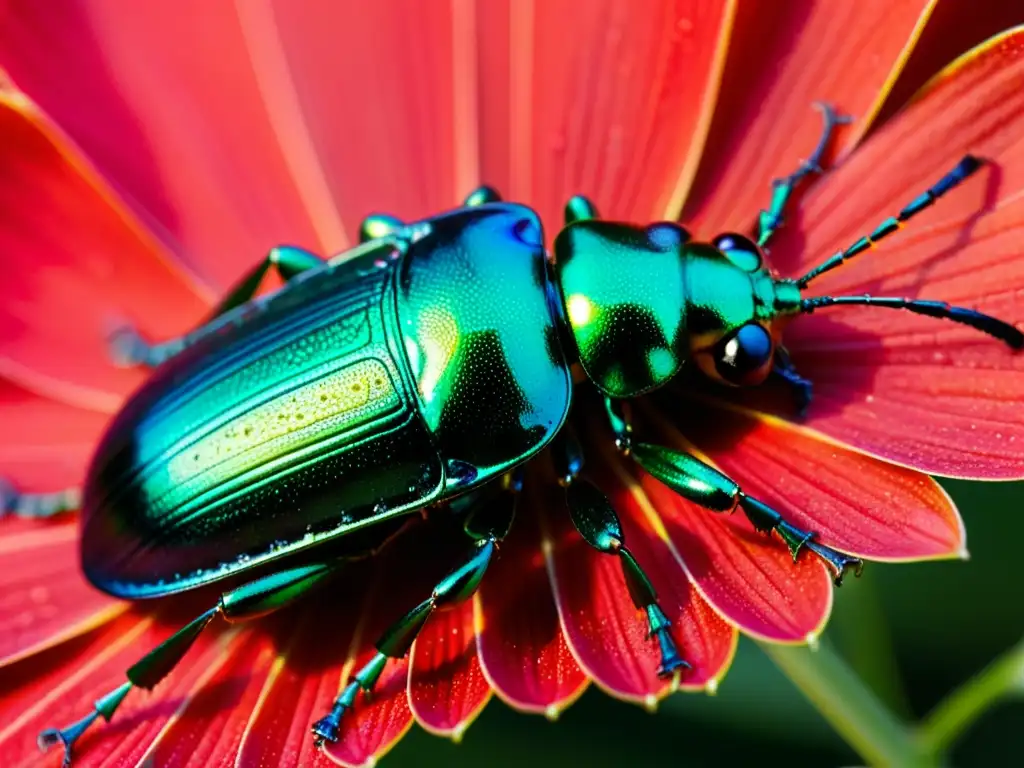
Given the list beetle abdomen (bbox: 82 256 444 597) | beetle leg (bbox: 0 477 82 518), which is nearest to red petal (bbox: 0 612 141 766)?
beetle abdomen (bbox: 82 256 444 597)

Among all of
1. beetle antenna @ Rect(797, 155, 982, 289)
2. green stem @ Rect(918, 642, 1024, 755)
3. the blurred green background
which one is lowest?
green stem @ Rect(918, 642, 1024, 755)

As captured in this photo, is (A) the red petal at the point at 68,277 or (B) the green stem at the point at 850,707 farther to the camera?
(A) the red petal at the point at 68,277

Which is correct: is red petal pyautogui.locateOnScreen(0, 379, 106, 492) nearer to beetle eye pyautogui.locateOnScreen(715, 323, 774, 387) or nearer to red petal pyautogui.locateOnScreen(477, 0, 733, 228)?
red petal pyautogui.locateOnScreen(477, 0, 733, 228)

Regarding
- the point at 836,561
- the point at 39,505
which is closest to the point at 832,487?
the point at 836,561

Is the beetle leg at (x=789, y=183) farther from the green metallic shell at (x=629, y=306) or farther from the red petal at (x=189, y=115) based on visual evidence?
the red petal at (x=189, y=115)

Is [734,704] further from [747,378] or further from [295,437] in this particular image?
[295,437]

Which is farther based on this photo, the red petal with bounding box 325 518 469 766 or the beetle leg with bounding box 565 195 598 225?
the beetle leg with bounding box 565 195 598 225

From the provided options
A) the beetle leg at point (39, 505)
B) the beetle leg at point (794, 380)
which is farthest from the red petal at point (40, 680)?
the beetle leg at point (794, 380)
